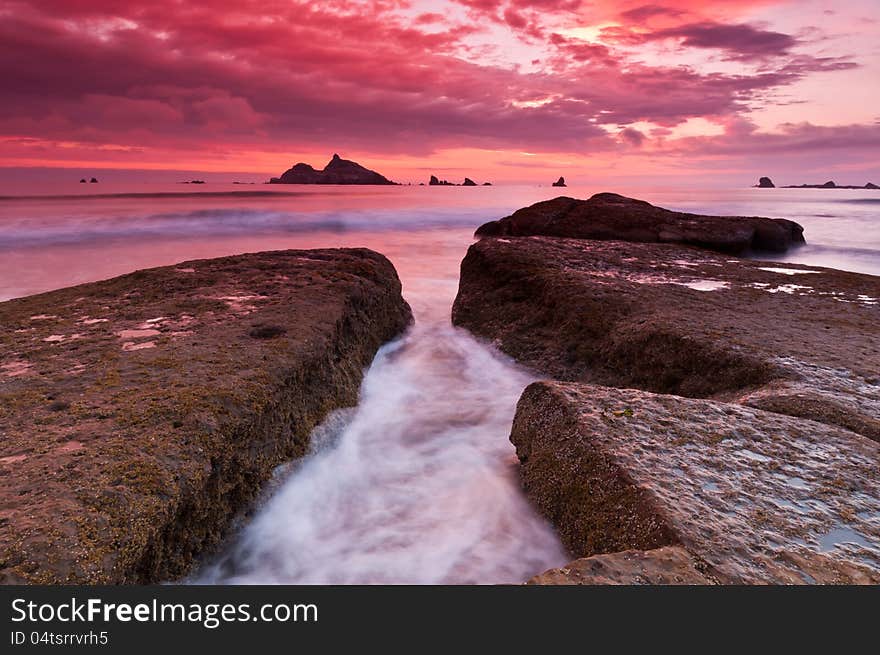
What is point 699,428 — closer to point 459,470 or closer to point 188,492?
point 459,470

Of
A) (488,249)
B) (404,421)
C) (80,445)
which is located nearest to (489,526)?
(404,421)

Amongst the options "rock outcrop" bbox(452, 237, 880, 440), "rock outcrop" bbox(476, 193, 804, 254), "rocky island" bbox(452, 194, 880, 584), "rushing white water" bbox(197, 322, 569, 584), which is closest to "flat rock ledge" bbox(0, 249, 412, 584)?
"rushing white water" bbox(197, 322, 569, 584)

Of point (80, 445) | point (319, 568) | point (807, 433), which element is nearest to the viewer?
point (80, 445)

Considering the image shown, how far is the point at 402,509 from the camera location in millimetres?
3977

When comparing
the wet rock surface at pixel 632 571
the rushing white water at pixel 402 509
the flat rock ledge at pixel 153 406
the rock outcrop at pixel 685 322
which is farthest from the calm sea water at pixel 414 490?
the wet rock surface at pixel 632 571

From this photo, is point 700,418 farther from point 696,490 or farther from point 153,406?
point 153,406

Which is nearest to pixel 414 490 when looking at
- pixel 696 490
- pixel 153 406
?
pixel 153 406

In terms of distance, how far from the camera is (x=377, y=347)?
7020 mm

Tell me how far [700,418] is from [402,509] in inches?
84.8

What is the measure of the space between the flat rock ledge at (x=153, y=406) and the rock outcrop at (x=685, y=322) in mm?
2357

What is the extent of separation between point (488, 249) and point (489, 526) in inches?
232

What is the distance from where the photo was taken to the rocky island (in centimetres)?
229

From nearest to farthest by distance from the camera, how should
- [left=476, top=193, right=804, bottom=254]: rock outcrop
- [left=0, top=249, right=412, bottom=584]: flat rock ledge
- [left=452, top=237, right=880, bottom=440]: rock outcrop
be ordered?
[left=0, top=249, right=412, bottom=584]: flat rock ledge < [left=452, top=237, right=880, bottom=440]: rock outcrop < [left=476, top=193, right=804, bottom=254]: rock outcrop

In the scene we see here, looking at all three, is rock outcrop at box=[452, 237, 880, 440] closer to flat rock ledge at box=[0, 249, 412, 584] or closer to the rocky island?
the rocky island
